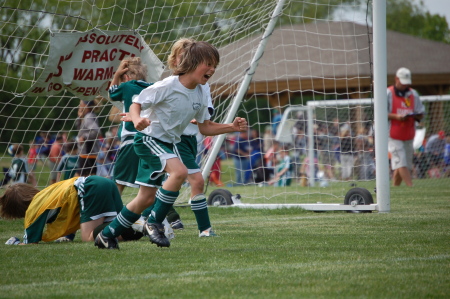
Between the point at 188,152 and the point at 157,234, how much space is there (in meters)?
1.23

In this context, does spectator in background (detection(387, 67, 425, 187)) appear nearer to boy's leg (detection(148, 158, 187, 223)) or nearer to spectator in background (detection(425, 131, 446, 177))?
spectator in background (detection(425, 131, 446, 177))

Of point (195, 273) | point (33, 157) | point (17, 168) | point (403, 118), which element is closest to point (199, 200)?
point (195, 273)

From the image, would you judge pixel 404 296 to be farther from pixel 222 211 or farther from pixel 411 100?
pixel 411 100

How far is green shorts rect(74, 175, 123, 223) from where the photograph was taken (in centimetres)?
542

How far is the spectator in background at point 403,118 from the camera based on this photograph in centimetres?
1125

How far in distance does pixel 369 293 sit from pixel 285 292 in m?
0.42

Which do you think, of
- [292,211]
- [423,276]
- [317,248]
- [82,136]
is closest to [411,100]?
[292,211]

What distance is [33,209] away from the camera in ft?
17.7

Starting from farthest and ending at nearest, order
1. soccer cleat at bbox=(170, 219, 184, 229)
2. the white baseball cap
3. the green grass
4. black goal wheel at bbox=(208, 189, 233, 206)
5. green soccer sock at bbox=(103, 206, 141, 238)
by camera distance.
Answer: the white baseball cap → black goal wheel at bbox=(208, 189, 233, 206) → soccer cleat at bbox=(170, 219, 184, 229) → green soccer sock at bbox=(103, 206, 141, 238) → the green grass

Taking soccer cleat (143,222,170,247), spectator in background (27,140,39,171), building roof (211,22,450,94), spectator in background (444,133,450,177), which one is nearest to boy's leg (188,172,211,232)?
soccer cleat (143,222,170,247)

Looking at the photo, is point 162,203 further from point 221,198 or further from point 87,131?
point 87,131

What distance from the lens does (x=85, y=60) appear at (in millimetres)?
7410

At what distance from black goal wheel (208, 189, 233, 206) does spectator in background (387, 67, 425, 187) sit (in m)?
3.93

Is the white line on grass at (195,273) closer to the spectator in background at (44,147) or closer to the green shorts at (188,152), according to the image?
the green shorts at (188,152)
